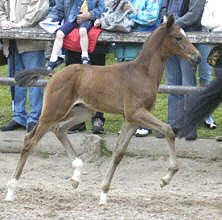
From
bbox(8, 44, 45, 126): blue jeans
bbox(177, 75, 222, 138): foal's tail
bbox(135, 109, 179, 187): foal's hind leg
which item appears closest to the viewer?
bbox(177, 75, 222, 138): foal's tail

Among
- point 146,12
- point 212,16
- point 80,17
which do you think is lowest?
point 80,17

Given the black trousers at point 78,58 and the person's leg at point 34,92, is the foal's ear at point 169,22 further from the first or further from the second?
the person's leg at point 34,92

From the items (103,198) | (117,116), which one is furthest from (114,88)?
(117,116)

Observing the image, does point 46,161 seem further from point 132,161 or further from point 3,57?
point 3,57

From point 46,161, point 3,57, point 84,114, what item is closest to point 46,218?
point 84,114

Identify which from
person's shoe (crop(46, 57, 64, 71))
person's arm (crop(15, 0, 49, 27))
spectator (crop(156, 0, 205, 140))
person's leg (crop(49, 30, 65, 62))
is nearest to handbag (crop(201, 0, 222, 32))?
spectator (crop(156, 0, 205, 140))

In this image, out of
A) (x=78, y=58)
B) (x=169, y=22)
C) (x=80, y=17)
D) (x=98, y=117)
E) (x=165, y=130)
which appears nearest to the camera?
(x=165, y=130)

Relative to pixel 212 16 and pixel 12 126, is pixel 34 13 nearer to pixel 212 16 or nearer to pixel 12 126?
pixel 12 126

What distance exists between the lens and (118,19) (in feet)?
25.3

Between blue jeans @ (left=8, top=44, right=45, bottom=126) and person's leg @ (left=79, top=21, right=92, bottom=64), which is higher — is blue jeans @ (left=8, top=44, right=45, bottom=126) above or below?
below

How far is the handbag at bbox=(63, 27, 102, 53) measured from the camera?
309 inches

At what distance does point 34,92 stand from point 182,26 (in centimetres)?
224

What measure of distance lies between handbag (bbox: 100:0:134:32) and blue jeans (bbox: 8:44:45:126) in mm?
1212

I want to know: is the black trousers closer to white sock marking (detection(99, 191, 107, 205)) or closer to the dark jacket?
the dark jacket
